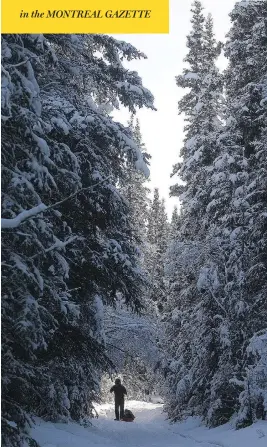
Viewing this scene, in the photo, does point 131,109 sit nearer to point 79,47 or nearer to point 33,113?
point 79,47

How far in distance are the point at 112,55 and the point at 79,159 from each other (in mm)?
3359

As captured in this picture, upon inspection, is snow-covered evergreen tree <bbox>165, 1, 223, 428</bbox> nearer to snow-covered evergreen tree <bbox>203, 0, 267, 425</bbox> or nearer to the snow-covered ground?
snow-covered evergreen tree <bbox>203, 0, 267, 425</bbox>

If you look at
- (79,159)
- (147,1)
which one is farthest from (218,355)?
(147,1)

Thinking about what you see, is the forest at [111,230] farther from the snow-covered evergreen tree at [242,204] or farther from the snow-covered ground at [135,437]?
the snow-covered ground at [135,437]

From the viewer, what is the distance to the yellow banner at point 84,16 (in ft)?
18.0

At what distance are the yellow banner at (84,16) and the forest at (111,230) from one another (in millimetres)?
572

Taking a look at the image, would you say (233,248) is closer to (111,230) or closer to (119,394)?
(111,230)

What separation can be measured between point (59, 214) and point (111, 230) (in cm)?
298

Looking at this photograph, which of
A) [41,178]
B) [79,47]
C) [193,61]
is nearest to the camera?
[41,178]

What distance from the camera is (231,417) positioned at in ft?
46.1

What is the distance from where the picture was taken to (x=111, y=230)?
9555mm

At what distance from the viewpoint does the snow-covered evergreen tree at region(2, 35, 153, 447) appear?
5566 mm

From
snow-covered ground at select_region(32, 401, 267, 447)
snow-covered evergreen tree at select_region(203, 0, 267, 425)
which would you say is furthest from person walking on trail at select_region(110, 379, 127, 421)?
snow-covered evergreen tree at select_region(203, 0, 267, 425)

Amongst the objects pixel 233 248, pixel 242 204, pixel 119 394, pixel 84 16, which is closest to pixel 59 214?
pixel 84 16
